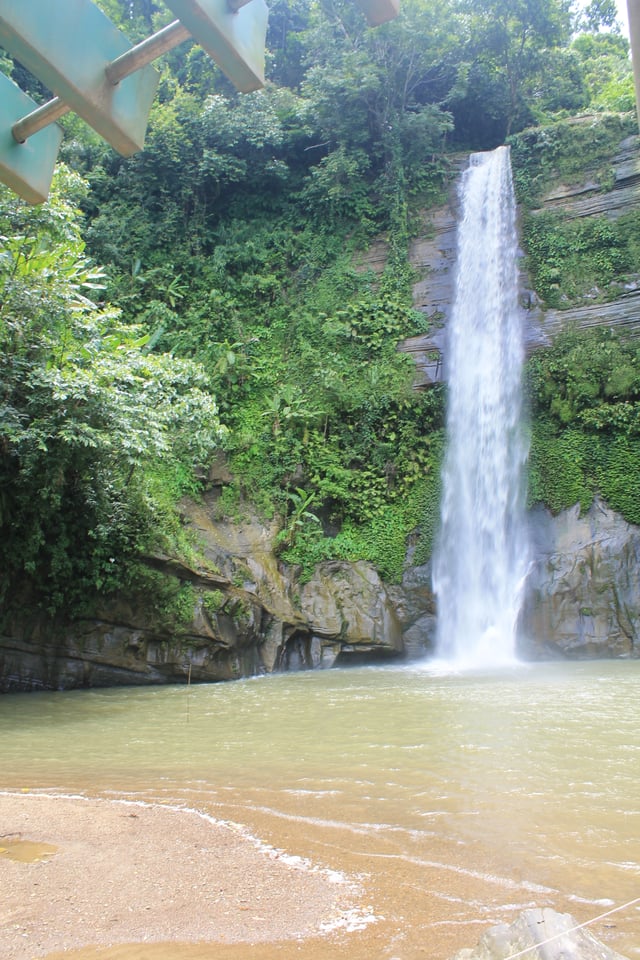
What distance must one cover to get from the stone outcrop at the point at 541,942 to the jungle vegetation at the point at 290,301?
794 cm

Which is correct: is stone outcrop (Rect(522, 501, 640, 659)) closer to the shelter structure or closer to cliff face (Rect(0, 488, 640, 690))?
cliff face (Rect(0, 488, 640, 690))

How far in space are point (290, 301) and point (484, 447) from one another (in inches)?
286

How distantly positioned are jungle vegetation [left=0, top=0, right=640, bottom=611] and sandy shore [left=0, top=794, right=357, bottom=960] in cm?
593

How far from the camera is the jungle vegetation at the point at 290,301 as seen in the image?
401 inches

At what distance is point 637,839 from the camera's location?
3.59m

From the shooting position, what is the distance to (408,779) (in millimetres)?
4938

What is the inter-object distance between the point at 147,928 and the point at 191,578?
949 cm

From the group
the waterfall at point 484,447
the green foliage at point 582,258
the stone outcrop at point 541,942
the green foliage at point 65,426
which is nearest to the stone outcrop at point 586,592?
the waterfall at point 484,447

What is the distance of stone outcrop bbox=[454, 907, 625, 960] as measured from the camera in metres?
1.91

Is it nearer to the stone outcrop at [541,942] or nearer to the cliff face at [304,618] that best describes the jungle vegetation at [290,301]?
the cliff face at [304,618]

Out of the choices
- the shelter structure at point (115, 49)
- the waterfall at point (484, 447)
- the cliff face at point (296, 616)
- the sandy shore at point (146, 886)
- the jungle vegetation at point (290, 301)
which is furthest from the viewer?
the waterfall at point (484, 447)

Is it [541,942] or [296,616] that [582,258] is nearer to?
[296,616]

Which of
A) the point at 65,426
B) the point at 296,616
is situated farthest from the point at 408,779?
the point at 296,616

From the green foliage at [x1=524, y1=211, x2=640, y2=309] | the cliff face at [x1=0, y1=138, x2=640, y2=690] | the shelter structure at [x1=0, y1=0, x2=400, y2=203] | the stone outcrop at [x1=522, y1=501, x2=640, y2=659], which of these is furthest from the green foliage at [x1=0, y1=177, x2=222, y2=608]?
the green foliage at [x1=524, y1=211, x2=640, y2=309]
